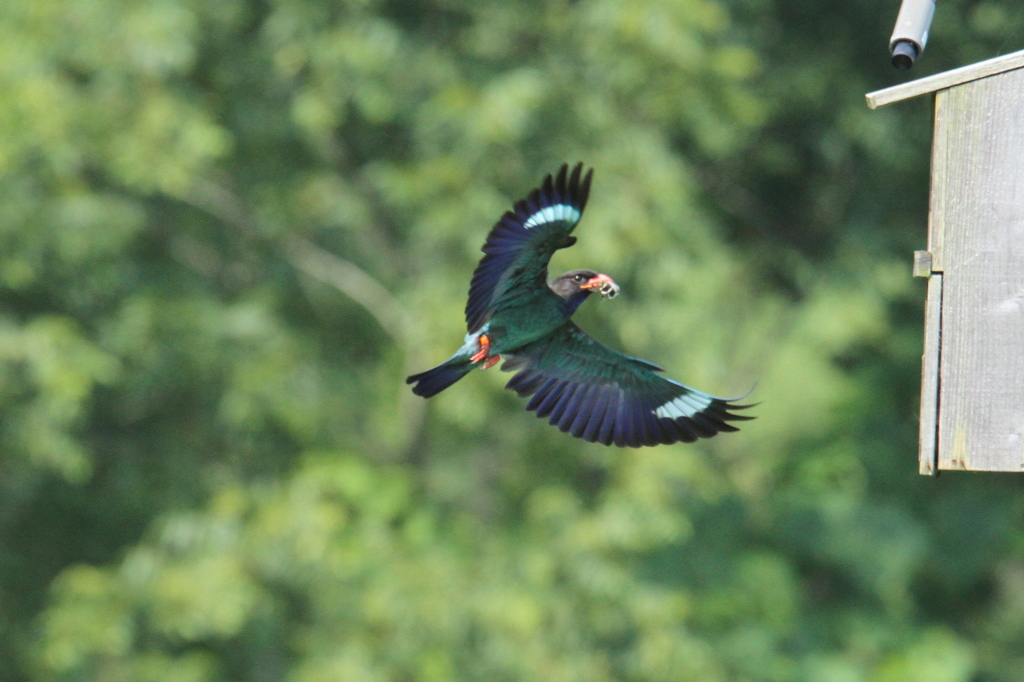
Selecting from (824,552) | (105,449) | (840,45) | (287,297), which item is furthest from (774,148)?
(105,449)

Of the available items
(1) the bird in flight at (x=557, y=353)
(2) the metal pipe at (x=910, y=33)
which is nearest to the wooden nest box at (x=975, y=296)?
(2) the metal pipe at (x=910, y=33)

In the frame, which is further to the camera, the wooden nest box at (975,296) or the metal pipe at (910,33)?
the wooden nest box at (975,296)

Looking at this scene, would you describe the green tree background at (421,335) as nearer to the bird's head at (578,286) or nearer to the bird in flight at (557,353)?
the bird in flight at (557,353)

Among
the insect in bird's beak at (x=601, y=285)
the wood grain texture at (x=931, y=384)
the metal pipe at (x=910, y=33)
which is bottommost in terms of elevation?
the wood grain texture at (x=931, y=384)

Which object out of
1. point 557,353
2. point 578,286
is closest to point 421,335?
point 557,353

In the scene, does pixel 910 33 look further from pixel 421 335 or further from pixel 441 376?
pixel 421 335

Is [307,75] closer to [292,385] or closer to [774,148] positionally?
[292,385]

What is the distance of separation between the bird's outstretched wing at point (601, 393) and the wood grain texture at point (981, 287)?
0.86 meters

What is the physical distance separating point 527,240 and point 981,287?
3.92 ft

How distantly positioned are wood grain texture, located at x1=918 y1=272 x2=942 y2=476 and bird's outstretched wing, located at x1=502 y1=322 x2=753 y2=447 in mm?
805

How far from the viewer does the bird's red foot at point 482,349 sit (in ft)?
12.7

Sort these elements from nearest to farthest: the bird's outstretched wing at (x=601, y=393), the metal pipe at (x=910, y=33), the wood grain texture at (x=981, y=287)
Answer: the metal pipe at (x=910, y=33)
the wood grain texture at (x=981, y=287)
the bird's outstretched wing at (x=601, y=393)

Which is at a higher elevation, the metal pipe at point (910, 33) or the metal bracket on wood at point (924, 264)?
the metal pipe at point (910, 33)

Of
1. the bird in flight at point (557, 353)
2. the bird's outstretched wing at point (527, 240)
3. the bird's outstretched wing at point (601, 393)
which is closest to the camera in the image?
the bird's outstretched wing at point (527, 240)
